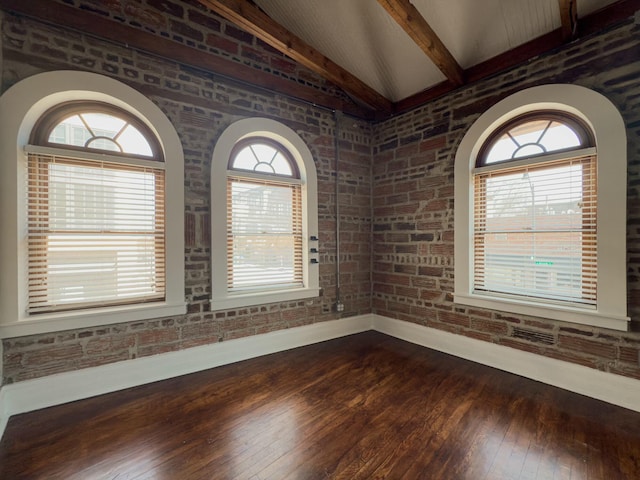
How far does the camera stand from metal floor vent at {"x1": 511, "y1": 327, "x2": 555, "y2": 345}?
281cm

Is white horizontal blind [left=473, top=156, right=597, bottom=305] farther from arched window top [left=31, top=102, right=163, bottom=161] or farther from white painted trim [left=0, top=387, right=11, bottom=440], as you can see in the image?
white painted trim [left=0, top=387, right=11, bottom=440]

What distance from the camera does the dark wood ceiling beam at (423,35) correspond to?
2.58 metres

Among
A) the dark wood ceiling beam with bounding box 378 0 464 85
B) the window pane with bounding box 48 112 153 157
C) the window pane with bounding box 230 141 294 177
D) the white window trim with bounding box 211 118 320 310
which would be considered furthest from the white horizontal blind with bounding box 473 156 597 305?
the window pane with bounding box 48 112 153 157

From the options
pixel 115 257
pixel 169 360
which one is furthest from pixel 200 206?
pixel 169 360

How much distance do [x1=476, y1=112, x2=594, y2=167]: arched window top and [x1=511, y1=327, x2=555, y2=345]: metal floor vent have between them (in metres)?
1.78

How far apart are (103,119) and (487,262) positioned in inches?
166

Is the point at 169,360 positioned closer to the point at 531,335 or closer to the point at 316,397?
the point at 316,397

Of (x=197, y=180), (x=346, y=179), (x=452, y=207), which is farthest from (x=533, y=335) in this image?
(x=197, y=180)

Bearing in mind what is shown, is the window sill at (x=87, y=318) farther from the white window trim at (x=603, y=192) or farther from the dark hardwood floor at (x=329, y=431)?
the white window trim at (x=603, y=192)

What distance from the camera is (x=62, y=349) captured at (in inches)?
96.9

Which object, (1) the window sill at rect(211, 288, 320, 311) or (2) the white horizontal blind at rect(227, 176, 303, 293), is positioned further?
(2) the white horizontal blind at rect(227, 176, 303, 293)

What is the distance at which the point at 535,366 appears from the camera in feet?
9.39

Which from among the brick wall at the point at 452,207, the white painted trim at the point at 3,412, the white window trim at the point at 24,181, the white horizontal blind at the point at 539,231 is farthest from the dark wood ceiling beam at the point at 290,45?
the white painted trim at the point at 3,412

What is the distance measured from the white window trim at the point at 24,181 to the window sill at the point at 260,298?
45cm
